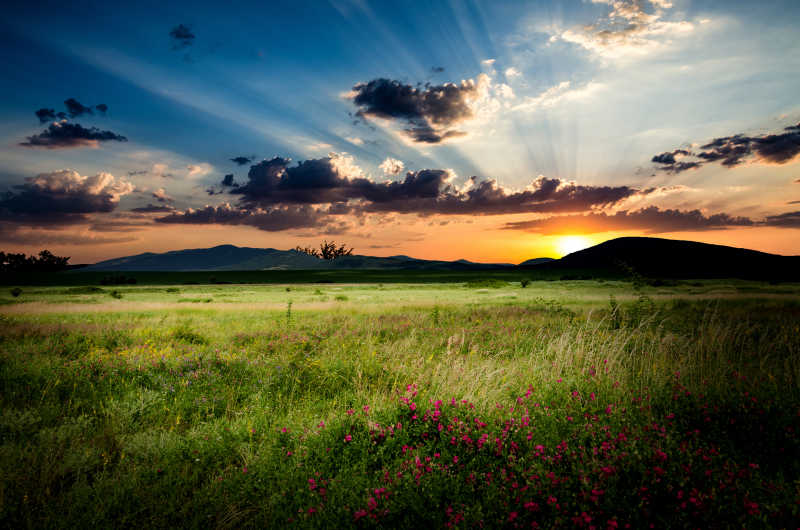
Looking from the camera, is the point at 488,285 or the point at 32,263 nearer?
the point at 488,285

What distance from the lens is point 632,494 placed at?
3.81 meters

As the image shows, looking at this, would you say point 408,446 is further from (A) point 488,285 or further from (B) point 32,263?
(B) point 32,263

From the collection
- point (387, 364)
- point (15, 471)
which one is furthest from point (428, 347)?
point (15, 471)

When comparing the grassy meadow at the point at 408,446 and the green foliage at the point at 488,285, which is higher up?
the grassy meadow at the point at 408,446

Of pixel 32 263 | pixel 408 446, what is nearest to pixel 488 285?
pixel 408 446

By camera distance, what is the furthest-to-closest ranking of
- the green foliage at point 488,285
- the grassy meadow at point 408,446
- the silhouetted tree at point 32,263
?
the silhouetted tree at point 32,263 → the green foliage at point 488,285 → the grassy meadow at point 408,446

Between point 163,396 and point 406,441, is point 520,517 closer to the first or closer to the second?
point 406,441

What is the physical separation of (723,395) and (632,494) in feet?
10.2

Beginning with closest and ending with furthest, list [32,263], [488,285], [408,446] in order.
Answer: [408,446] < [488,285] < [32,263]

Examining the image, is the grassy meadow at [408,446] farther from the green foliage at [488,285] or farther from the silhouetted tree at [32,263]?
the silhouetted tree at [32,263]

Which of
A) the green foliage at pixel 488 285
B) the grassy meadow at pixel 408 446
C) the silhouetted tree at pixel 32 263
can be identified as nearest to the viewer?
the grassy meadow at pixel 408 446

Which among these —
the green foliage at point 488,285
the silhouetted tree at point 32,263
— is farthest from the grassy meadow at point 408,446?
the silhouetted tree at point 32,263

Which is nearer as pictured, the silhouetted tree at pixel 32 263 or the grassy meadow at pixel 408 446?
the grassy meadow at pixel 408 446

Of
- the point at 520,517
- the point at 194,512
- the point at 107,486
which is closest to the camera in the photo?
the point at 520,517
